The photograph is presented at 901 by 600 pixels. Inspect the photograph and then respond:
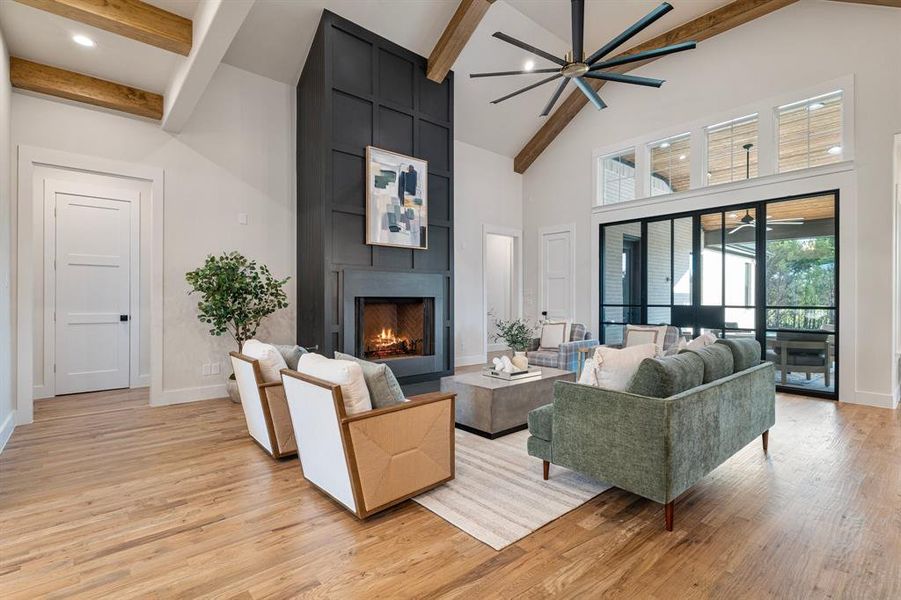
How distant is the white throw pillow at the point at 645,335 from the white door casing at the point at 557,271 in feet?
6.75

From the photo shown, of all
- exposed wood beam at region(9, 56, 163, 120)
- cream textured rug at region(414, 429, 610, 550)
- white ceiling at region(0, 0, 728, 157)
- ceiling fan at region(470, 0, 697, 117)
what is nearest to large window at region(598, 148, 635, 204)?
white ceiling at region(0, 0, 728, 157)

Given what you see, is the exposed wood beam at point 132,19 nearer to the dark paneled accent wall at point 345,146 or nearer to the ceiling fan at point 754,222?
the dark paneled accent wall at point 345,146

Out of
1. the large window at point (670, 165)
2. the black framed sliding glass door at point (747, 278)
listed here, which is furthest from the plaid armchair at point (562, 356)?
the large window at point (670, 165)

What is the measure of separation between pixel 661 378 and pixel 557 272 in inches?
225

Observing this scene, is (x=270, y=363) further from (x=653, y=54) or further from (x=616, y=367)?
(x=653, y=54)

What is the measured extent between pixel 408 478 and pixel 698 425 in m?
1.61

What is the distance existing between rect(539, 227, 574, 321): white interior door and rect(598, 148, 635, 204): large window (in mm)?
842

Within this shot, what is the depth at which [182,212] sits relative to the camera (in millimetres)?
4848

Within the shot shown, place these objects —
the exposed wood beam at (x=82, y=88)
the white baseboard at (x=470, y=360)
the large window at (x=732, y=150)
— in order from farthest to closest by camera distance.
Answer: the white baseboard at (x=470, y=360) → the large window at (x=732, y=150) → the exposed wood beam at (x=82, y=88)

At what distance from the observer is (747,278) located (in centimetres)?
568

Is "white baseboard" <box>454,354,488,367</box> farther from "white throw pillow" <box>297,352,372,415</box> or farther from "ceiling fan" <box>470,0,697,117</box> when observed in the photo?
"white throw pillow" <box>297,352,372,415</box>

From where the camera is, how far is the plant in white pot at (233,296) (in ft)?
14.9

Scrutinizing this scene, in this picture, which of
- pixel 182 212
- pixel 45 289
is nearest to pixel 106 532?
pixel 182 212

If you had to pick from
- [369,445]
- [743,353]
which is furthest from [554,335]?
[369,445]
